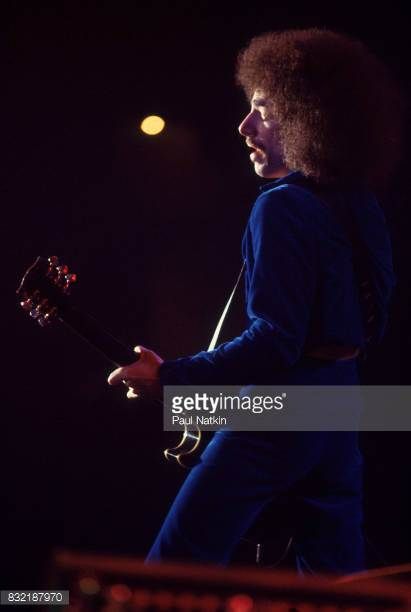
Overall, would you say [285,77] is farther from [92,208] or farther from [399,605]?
[399,605]

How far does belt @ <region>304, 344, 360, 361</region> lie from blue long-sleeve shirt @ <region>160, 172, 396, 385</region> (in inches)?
0.7

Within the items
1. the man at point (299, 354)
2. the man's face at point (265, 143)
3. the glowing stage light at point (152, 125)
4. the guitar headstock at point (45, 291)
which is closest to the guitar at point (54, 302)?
the guitar headstock at point (45, 291)

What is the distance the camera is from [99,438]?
3523 millimetres

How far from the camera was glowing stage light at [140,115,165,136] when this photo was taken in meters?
3.62

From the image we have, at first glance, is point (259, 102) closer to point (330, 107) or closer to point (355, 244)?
point (330, 107)

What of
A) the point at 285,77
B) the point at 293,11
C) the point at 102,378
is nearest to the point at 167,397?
the point at 285,77

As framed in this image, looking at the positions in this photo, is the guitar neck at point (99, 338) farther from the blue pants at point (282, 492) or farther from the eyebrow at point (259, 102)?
the eyebrow at point (259, 102)

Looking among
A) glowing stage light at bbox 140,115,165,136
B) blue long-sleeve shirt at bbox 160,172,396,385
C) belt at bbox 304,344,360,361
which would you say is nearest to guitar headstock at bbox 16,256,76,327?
blue long-sleeve shirt at bbox 160,172,396,385

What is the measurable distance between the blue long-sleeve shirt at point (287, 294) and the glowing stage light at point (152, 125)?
1832 mm

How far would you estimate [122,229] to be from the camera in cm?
364

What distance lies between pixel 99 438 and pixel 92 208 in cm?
115

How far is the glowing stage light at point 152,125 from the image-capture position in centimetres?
362

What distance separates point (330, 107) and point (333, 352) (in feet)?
2.63

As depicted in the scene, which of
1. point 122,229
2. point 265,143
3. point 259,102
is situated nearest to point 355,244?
point 265,143
